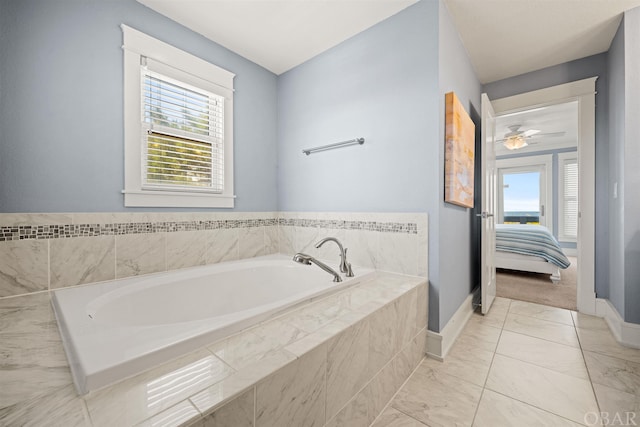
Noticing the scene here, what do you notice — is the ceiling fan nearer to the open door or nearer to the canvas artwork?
the open door

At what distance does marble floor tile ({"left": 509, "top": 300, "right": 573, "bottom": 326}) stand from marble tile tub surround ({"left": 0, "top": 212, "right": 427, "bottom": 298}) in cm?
151

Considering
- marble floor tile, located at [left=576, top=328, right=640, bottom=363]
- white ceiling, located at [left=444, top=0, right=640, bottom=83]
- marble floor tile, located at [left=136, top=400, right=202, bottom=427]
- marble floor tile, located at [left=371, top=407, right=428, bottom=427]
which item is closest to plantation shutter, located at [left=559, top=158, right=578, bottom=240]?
white ceiling, located at [left=444, top=0, right=640, bottom=83]

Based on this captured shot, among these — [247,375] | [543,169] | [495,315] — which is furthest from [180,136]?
[543,169]

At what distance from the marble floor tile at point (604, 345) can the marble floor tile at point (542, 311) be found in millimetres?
174

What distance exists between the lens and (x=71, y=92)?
1.53 m

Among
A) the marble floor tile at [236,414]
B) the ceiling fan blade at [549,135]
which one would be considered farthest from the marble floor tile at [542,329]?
the ceiling fan blade at [549,135]

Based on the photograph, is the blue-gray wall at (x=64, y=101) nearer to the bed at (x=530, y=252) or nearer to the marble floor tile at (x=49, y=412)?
the marble floor tile at (x=49, y=412)

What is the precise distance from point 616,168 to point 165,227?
3.54 metres

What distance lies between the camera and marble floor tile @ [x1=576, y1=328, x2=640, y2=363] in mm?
1744

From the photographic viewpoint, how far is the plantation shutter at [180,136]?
1.85 m

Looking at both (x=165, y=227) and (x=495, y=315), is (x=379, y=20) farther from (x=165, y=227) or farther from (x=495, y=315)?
(x=495, y=315)

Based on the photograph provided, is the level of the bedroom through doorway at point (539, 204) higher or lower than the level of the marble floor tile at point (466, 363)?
higher

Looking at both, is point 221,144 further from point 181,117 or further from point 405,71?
point 405,71

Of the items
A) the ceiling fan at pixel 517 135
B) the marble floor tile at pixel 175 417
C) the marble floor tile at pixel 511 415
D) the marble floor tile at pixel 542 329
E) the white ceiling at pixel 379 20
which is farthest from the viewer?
the ceiling fan at pixel 517 135
